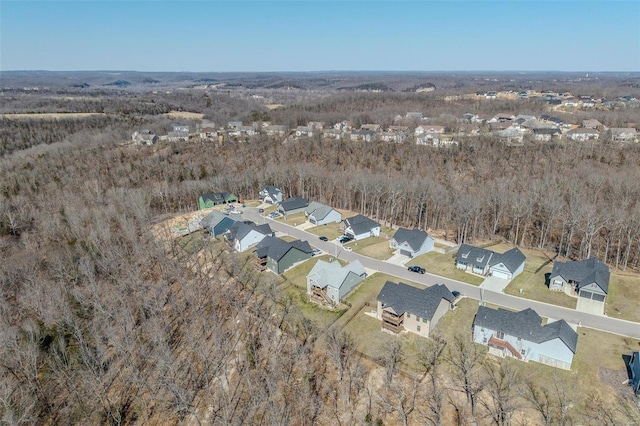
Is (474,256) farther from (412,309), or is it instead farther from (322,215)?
(322,215)

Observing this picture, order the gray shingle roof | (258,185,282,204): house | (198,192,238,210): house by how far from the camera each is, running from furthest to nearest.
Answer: (258,185,282,204): house < (198,192,238,210): house < the gray shingle roof

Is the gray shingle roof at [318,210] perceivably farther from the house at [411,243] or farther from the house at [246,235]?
the house at [411,243]

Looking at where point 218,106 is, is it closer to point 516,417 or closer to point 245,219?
point 245,219

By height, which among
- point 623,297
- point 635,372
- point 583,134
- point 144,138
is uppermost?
point 583,134

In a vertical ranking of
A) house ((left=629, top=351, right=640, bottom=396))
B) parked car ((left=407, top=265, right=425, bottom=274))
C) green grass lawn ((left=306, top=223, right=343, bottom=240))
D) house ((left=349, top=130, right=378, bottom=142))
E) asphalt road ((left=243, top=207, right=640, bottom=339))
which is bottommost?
green grass lawn ((left=306, top=223, right=343, bottom=240))

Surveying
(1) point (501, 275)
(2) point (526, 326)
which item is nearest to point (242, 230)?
(1) point (501, 275)

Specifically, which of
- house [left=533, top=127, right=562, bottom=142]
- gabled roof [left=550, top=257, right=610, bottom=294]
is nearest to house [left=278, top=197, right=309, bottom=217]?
gabled roof [left=550, top=257, right=610, bottom=294]

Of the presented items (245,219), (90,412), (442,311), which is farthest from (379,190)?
(90,412)

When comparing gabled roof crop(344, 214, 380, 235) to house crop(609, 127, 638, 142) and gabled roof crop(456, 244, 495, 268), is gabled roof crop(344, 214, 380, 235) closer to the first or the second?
gabled roof crop(456, 244, 495, 268)
